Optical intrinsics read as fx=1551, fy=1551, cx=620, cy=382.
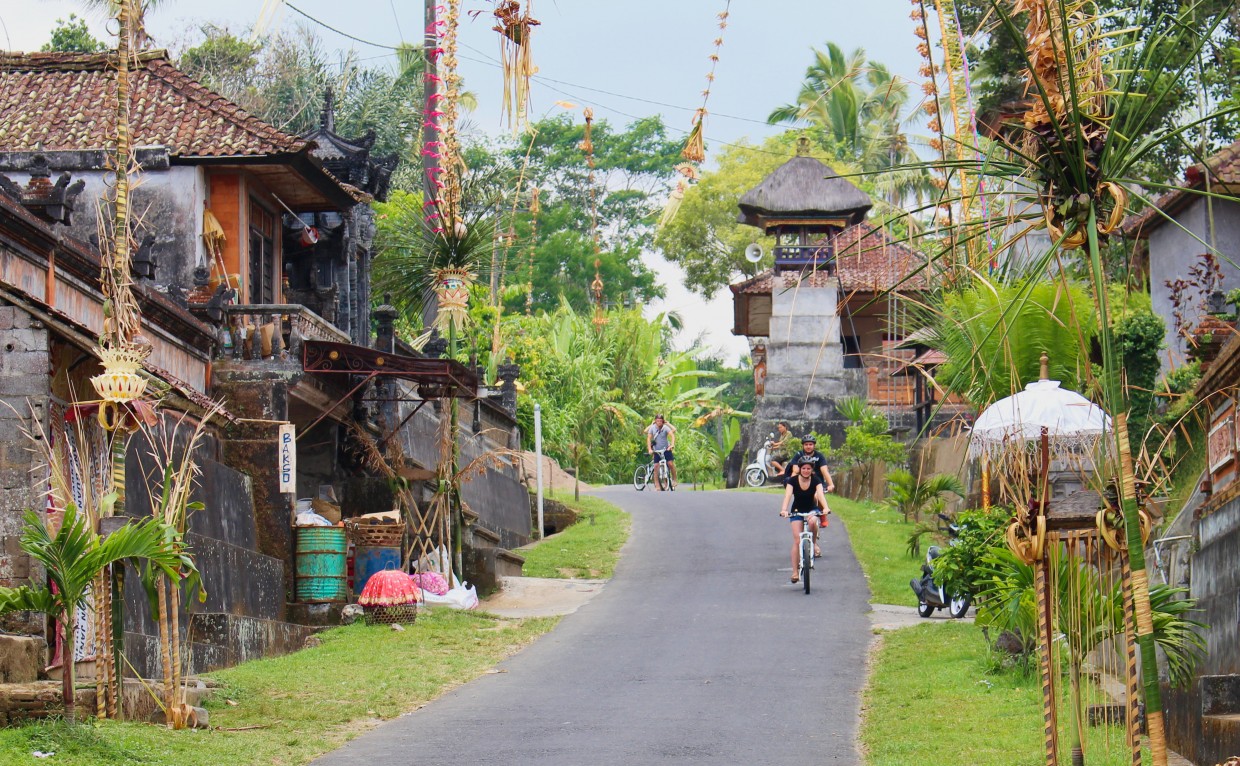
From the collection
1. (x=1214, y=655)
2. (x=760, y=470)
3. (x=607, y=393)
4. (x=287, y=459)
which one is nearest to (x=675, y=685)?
(x=1214, y=655)

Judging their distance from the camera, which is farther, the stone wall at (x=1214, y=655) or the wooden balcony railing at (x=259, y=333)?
the wooden balcony railing at (x=259, y=333)

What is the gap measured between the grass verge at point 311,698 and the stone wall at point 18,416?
2.02 meters

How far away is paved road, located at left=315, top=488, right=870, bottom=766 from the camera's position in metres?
10.2

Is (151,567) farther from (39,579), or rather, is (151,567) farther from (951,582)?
(951,582)

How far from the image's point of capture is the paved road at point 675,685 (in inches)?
404

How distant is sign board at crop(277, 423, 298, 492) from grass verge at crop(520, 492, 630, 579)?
5.91 meters

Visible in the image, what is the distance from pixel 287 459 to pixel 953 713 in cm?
1043

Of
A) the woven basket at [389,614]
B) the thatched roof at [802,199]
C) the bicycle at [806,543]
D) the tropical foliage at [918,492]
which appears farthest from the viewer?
the thatched roof at [802,199]

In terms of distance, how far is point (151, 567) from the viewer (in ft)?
35.3

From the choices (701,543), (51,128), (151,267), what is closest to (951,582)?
(151,267)

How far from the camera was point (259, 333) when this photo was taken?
66.1 ft

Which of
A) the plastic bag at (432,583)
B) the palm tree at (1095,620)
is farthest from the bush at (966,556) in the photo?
the plastic bag at (432,583)

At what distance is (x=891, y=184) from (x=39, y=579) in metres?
42.5

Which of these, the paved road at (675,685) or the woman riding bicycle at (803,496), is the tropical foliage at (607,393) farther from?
the woman riding bicycle at (803,496)
